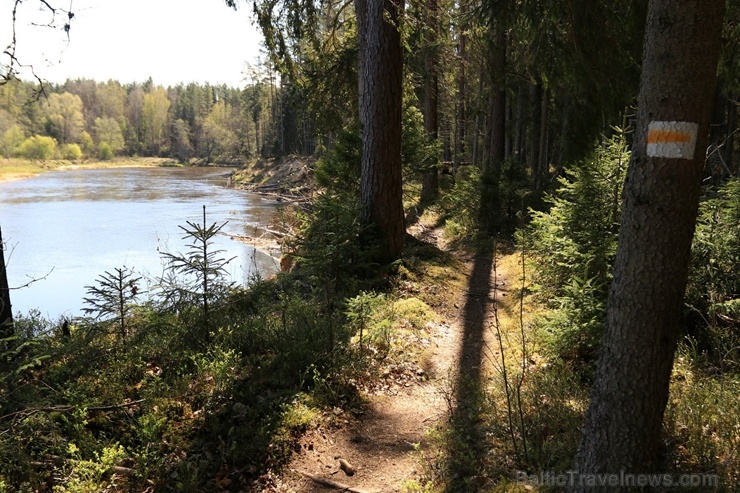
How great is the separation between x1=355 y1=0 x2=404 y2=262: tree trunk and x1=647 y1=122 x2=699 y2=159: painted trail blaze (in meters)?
5.23

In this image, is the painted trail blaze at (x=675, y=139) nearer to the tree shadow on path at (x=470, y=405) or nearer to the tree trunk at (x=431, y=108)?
the tree shadow on path at (x=470, y=405)

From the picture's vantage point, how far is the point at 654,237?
238 cm

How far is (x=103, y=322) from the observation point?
4.85 metres

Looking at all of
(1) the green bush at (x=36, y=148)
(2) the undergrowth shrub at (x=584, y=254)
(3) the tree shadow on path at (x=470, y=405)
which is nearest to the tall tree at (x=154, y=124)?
(1) the green bush at (x=36, y=148)

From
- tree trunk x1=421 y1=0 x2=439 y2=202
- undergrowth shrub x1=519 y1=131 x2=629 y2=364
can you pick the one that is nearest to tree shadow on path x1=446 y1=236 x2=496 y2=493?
undergrowth shrub x1=519 y1=131 x2=629 y2=364

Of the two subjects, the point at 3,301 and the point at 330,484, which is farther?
the point at 3,301

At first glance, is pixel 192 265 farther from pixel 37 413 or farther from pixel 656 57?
pixel 656 57

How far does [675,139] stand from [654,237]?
1.57 ft

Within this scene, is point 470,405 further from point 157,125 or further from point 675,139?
point 157,125

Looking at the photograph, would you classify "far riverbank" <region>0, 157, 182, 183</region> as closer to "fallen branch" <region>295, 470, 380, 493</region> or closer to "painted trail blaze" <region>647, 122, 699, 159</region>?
"fallen branch" <region>295, 470, 380, 493</region>

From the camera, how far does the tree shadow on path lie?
3.28 m

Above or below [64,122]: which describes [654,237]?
below

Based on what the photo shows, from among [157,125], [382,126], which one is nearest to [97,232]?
[382,126]

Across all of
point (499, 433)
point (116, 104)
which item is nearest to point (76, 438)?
point (499, 433)
